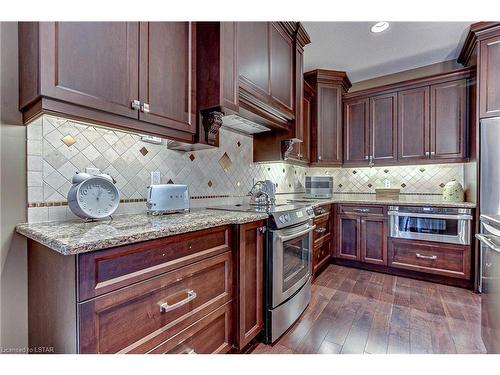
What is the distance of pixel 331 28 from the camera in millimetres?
2494

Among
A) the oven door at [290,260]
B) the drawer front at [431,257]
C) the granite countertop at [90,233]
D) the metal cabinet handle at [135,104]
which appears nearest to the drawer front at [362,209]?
the drawer front at [431,257]

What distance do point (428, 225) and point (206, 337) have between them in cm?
272

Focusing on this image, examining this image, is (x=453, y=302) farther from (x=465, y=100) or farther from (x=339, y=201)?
(x=465, y=100)

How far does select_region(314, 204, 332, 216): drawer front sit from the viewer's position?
107 inches

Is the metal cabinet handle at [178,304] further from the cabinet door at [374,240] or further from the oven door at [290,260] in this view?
the cabinet door at [374,240]

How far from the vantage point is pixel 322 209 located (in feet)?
9.48

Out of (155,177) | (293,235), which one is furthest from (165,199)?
(293,235)

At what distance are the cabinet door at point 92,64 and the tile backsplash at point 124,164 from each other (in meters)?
0.26

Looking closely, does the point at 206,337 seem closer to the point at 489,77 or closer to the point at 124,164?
the point at 124,164

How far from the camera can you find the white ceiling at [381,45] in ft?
8.14

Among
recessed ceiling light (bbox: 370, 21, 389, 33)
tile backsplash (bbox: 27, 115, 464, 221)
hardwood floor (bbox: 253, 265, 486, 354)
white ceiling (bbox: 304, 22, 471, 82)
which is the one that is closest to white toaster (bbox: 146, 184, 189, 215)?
tile backsplash (bbox: 27, 115, 464, 221)

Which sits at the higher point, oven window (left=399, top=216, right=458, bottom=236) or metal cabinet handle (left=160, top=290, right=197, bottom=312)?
oven window (left=399, top=216, right=458, bottom=236)

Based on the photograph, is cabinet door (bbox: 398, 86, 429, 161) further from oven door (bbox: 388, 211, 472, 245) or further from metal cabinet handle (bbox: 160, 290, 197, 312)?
metal cabinet handle (bbox: 160, 290, 197, 312)

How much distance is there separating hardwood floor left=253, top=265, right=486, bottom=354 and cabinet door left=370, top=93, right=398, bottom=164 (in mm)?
1636
